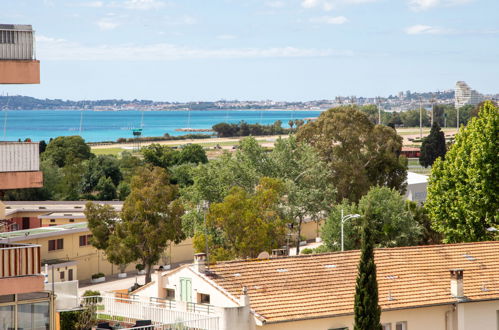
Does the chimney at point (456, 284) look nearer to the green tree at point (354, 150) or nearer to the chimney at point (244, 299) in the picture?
the chimney at point (244, 299)

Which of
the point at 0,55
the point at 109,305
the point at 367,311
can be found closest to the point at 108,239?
the point at 109,305

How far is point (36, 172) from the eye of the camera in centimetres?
2497

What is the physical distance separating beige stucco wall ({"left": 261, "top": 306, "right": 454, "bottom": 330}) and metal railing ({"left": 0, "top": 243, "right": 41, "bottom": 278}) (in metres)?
10.4

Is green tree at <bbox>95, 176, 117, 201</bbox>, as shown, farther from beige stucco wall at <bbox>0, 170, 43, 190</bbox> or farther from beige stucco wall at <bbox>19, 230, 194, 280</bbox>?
beige stucco wall at <bbox>0, 170, 43, 190</bbox>

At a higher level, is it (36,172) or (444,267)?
(36,172)

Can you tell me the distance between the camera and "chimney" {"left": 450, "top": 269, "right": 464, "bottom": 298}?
34.7m

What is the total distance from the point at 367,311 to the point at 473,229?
30606 mm

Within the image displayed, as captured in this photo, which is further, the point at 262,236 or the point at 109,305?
the point at 262,236

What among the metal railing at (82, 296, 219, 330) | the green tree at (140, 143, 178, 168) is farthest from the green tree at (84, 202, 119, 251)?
the green tree at (140, 143, 178, 168)

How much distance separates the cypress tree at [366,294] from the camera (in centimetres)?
3116

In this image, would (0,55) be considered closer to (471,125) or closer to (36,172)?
(36,172)

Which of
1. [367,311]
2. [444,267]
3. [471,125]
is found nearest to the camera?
[367,311]

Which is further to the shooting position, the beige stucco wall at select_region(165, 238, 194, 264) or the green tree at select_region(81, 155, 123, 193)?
the green tree at select_region(81, 155, 123, 193)

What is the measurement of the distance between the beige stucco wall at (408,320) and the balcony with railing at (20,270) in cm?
1031
